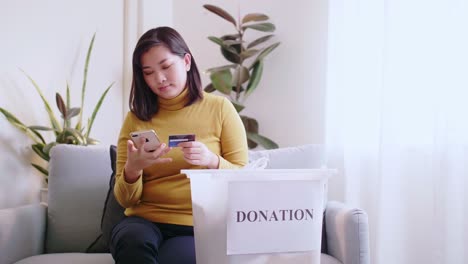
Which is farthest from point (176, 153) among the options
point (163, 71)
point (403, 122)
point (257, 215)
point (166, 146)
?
point (403, 122)

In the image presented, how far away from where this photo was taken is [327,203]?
1778mm

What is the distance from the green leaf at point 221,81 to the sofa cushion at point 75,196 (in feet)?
2.55

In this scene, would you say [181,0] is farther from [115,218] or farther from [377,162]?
[115,218]

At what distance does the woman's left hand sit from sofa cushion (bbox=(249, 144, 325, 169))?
19.8 inches

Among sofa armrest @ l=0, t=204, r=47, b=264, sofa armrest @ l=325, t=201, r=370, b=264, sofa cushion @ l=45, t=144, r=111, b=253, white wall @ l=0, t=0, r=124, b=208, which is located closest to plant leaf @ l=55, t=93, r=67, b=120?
white wall @ l=0, t=0, r=124, b=208

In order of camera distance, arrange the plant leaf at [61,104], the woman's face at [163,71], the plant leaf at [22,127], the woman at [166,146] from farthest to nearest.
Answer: the plant leaf at [61,104] < the plant leaf at [22,127] < the woman's face at [163,71] < the woman at [166,146]

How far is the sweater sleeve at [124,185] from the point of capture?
146 centimetres

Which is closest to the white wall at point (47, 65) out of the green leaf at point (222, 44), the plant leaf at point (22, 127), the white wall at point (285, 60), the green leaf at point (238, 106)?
the plant leaf at point (22, 127)

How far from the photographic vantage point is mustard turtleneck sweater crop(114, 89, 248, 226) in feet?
4.83

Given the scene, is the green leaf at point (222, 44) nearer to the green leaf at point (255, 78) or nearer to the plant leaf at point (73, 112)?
the green leaf at point (255, 78)

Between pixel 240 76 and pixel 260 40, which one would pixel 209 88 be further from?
pixel 260 40

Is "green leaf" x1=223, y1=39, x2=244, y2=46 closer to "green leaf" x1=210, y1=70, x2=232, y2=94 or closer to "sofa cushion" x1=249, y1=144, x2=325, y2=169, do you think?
"green leaf" x1=210, y1=70, x2=232, y2=94

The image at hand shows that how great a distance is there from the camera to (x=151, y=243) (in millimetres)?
1283

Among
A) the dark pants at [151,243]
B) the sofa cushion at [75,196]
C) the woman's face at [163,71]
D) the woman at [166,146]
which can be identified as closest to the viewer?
the dark pants at [151,243]
